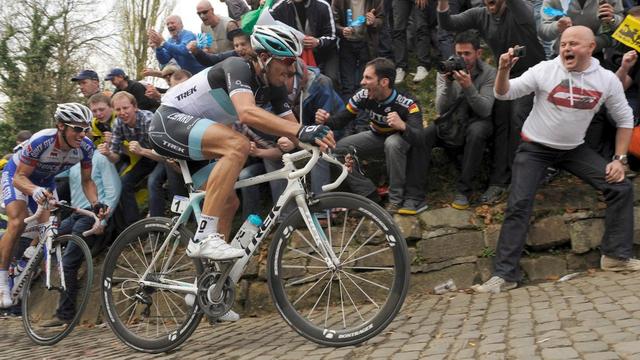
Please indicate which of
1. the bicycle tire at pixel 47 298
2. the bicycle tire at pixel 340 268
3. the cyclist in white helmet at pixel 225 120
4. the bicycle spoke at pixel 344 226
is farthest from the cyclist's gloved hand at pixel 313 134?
the bicycle tire at pixel 47 298

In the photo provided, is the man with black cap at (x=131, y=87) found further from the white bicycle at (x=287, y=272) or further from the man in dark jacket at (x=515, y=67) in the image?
the man in dark jacket at (x=515, y=67)

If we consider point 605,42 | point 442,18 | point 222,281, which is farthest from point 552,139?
point 222,281

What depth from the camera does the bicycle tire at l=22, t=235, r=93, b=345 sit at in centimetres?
582

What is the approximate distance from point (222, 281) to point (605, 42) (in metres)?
4.59

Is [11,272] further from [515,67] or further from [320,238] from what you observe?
[515,67]

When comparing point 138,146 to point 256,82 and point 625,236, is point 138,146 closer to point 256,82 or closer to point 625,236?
point 256,82

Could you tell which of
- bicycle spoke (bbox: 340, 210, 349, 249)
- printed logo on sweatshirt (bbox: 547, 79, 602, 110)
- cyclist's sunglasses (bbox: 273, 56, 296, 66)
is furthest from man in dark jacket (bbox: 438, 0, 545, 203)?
cyclist's sunglasses (bbox: 273, 56, 296, 66)

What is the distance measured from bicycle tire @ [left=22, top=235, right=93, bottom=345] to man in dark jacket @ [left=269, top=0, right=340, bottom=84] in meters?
3.81

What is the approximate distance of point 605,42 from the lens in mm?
6223

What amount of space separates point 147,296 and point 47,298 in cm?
185

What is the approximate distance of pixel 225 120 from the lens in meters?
4.91

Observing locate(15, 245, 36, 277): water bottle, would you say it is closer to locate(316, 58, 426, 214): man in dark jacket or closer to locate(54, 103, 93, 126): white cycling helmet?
locate(54, 103, 93, 126): white cycling helmet

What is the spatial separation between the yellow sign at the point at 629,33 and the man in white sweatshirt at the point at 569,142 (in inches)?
25.1

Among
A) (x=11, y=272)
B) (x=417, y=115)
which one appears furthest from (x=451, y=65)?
(x=11, y=272)
